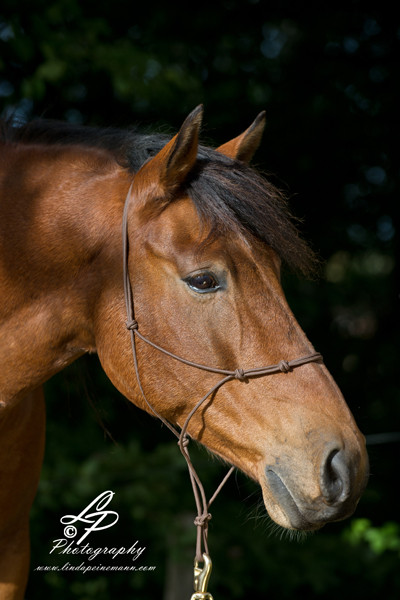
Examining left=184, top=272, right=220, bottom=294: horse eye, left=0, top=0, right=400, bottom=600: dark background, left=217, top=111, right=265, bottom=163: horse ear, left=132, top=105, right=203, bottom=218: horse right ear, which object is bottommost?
left=0, top=0, right=400, bottom=600: dark background

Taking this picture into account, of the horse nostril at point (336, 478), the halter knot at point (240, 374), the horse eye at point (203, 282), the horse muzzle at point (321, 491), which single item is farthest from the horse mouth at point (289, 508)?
the horse eye at point (203, 282)

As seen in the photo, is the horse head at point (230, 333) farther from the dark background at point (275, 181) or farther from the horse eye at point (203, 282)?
the dark background at point (275, 181)

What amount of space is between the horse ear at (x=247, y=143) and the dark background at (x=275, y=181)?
178 centimetres

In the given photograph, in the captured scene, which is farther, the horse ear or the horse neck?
the horse ear

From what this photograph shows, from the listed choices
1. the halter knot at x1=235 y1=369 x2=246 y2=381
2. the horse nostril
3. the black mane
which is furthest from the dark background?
the horse nostril

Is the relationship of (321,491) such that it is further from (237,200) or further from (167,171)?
(167,171)

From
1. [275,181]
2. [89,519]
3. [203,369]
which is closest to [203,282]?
[203,369]

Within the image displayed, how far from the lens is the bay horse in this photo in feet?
5.57

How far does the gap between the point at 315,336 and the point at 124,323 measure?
3.46 metres

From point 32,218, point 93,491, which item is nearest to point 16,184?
point 32,218

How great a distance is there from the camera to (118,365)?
1964 millimetres

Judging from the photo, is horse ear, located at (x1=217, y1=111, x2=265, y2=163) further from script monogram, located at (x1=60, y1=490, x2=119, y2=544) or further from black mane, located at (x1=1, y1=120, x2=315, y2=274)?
script monogram, located at (x1=60, y1=490, x2=119, y2=544)

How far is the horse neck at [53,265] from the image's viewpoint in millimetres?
1988

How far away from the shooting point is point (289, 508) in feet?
5.52
